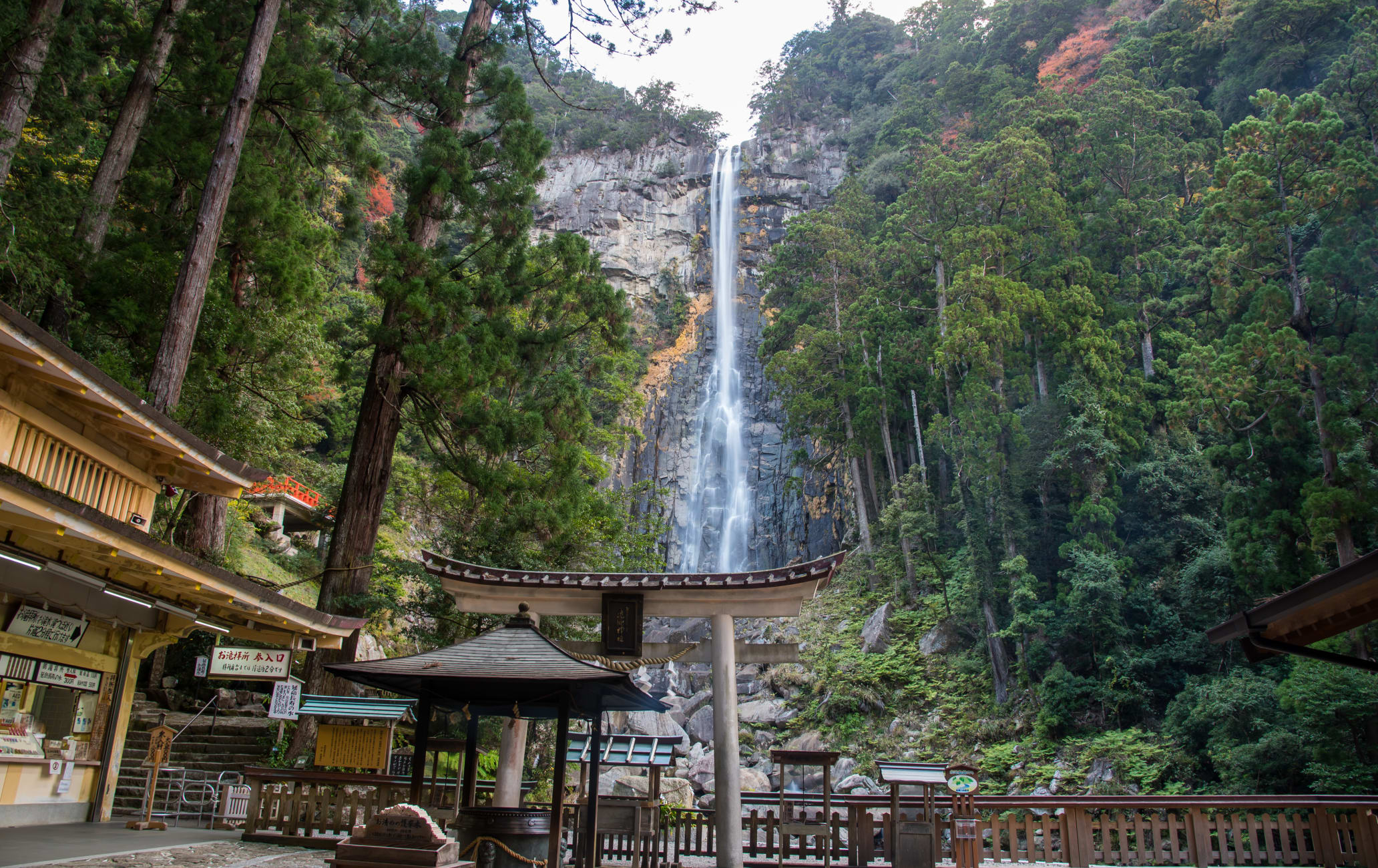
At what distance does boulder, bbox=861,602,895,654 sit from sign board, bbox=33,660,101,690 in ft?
54.6

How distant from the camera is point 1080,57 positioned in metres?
29.2

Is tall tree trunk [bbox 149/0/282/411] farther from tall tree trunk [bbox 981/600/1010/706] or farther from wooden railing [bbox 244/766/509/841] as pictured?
tall tree trunk [bbox 981/600/1010/706]

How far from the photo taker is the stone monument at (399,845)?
421cm

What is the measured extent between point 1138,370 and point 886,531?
7950mm

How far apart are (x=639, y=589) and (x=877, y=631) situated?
13.3 meters

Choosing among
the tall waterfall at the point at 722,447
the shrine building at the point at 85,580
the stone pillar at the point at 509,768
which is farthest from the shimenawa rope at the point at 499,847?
the tall waterfall at the point at 722,447

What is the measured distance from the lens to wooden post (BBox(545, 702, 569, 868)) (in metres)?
6.01

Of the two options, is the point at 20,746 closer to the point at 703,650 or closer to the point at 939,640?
the point at 703,650

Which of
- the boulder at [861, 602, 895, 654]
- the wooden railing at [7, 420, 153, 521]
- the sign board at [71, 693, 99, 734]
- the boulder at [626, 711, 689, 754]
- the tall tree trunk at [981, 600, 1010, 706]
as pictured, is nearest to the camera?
the wooden railing at [7, 420, 153, 521]

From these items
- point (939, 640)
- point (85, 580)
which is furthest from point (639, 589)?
point (939, 640)

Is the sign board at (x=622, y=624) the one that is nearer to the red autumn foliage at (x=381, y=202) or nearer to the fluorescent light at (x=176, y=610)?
the fluorescent light at (x=176, y=610)

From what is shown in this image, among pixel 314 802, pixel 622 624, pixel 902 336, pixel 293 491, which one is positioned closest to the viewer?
pixel 314 802

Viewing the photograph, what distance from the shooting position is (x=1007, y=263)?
2164 centimetres

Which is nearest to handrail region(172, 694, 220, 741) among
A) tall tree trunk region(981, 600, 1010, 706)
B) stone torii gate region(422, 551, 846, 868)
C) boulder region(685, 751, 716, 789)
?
stone torii gate region(422, 551, 846, 868)
